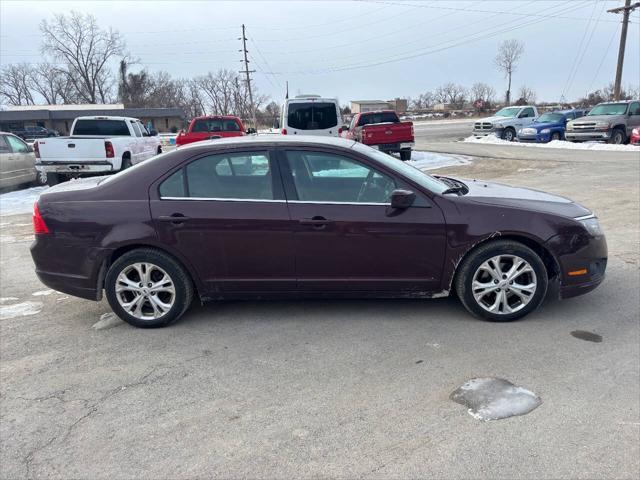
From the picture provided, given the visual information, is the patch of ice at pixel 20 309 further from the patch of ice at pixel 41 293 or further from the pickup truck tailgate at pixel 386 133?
the pickup truck tailgate at pixel 386 133

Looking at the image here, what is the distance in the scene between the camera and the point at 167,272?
4.27 m

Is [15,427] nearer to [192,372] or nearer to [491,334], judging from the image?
[192,372]

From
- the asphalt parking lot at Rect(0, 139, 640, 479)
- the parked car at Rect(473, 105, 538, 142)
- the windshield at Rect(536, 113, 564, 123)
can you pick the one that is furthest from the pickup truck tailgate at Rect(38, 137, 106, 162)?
the windshield at Rect(536, 113, 564, 123)

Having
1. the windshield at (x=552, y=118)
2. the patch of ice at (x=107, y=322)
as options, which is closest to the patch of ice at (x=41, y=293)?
the patch of ice at (x=107, y=322)

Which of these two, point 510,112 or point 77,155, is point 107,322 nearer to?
point 77,155

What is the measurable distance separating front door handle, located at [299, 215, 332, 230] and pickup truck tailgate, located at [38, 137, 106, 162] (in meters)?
10.0

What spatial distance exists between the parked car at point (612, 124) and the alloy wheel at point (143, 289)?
2339 cm

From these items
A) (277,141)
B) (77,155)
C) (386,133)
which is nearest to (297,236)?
(277,141)

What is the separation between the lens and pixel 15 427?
9.87 ft

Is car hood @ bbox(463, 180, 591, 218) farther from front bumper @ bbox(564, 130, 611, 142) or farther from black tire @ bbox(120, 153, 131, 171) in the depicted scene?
front bumper @ bbox(564, 130, 611, 142)

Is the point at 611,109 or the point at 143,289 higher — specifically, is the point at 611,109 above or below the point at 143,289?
above

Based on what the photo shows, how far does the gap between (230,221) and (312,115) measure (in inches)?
443

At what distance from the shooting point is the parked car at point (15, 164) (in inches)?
523

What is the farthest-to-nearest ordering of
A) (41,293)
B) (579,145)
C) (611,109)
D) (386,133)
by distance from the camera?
(611,109) < (579,145) < (386,133) < (41,293)
